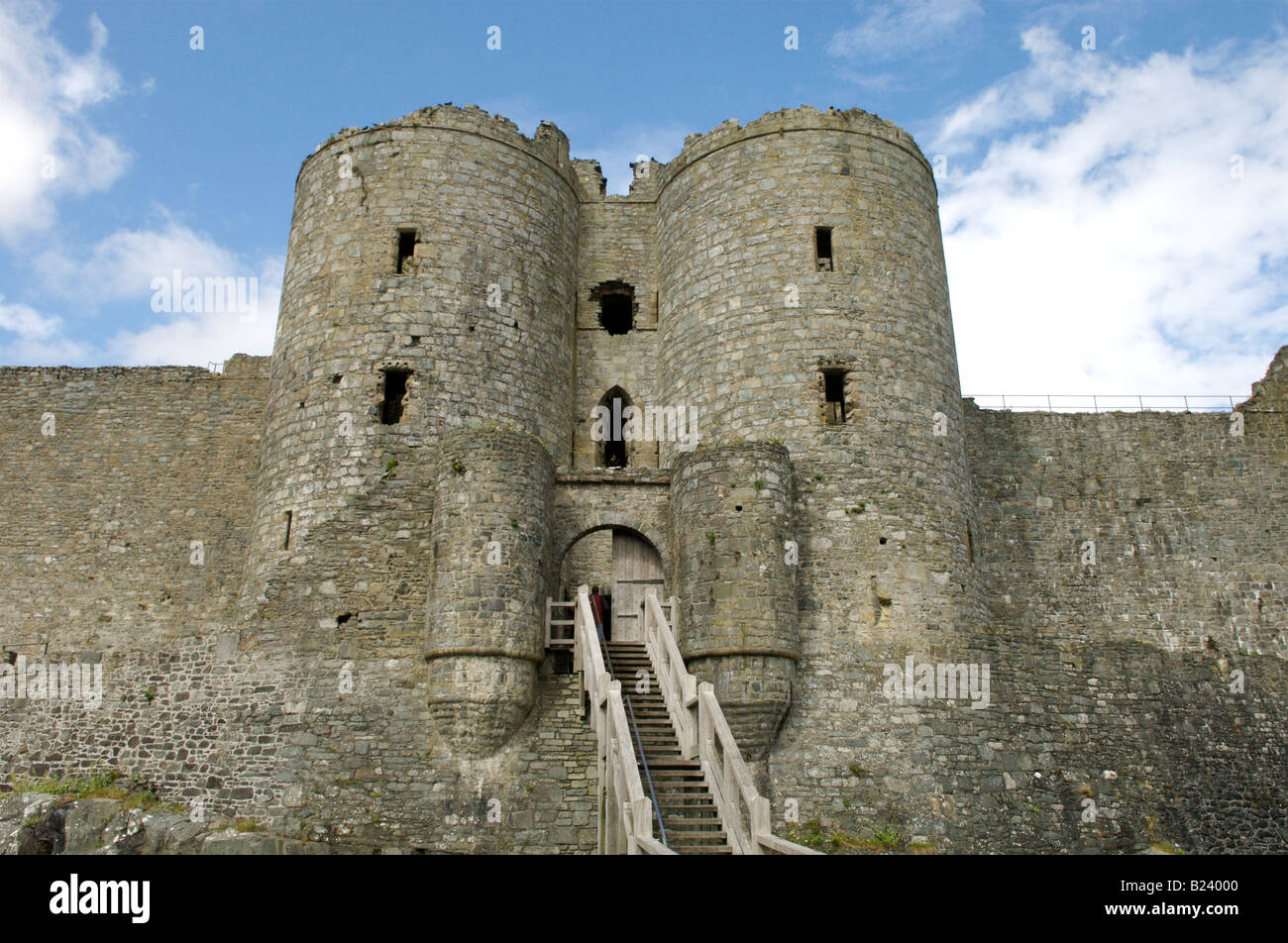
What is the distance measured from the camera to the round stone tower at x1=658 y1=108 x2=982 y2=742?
49.3 feet

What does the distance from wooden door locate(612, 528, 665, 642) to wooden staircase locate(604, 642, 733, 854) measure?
1.88 meters

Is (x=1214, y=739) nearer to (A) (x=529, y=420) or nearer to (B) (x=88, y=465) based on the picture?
(A) (x=529, y=420)

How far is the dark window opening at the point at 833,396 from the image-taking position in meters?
16.1

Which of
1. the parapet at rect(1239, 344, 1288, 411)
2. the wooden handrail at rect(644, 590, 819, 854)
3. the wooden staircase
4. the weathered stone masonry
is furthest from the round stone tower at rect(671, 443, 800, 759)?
the parapet at rect(1239, 344, 1288, 411)

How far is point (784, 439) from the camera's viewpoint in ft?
51.8

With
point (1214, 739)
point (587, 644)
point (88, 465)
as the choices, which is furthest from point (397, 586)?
point (1214, 739)

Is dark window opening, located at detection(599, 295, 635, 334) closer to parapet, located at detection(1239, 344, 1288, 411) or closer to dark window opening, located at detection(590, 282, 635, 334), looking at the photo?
dark window opening, located at detection(590, 282, 635, 334)

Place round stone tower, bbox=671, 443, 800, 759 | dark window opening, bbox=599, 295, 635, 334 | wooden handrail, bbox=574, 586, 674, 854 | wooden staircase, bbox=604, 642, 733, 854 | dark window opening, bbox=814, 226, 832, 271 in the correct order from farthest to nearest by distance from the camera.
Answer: dark window opening, bbox=599, 295, 635, 334 → dark window opening, bbox=814, 226, 832, 271 → round stone tower, bbox=671, 443, 800, 759 → wooden staircase, bbox=604, 642, 733, 854 → wooden handrail, bbox=574, 586, 674, 854

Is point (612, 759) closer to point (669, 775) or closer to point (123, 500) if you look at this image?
point (669, 775)

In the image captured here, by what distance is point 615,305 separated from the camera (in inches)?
794

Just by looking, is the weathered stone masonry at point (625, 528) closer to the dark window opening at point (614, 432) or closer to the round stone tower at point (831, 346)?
the round stone tower at point (831, 346)

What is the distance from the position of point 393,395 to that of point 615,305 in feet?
17.9

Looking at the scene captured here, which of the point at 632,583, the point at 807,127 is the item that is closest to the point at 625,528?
the point at 632,583

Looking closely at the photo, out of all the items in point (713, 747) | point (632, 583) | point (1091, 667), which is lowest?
point (713, 747)
